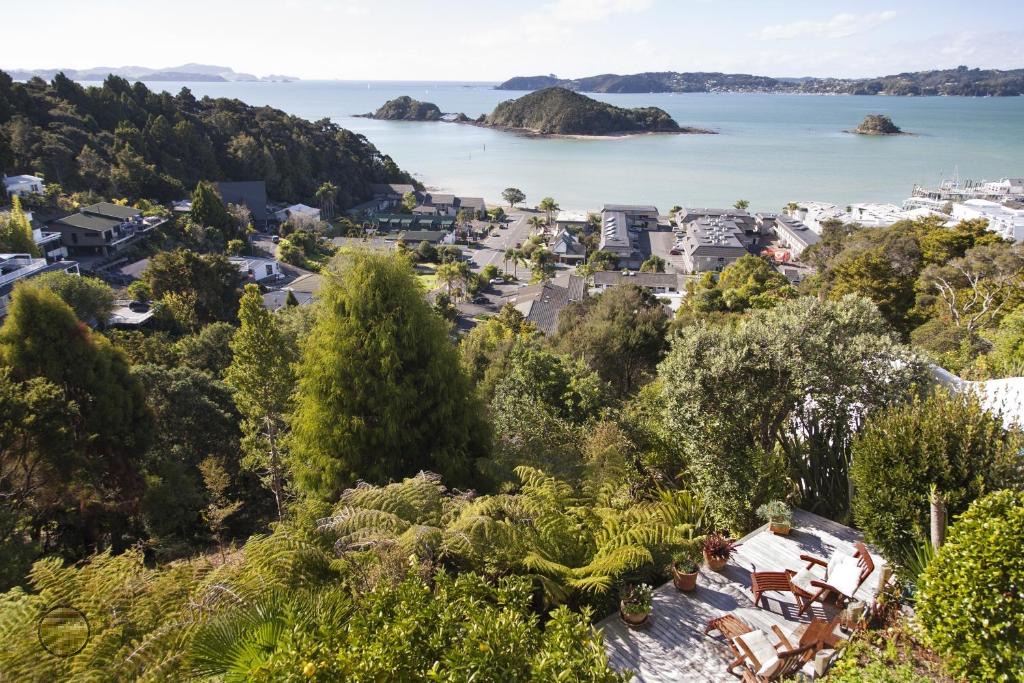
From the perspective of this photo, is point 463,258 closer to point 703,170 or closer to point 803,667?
point 803,667

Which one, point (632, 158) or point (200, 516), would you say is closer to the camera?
point (200, 516)

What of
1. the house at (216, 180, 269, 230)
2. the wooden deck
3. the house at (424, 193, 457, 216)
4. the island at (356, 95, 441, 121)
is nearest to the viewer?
the wooden deck

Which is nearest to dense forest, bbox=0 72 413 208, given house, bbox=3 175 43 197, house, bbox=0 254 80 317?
house, bbox=3 175 43 197

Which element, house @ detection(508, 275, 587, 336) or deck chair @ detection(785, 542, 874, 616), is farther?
house @ detection(508, 275, 587, 336)

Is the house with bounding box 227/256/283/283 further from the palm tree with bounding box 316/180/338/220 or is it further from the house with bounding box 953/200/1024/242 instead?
the house with bounding box 953/200/1024/242

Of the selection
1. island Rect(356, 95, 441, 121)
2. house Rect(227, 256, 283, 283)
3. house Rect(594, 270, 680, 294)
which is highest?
island Rect(356, 95, 441, 121)

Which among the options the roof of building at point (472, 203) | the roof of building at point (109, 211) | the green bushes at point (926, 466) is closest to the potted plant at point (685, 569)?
the green bushes at point (926, 466)

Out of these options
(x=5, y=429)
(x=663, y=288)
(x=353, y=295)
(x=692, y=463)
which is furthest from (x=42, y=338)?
(x=663, y=288)
